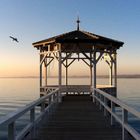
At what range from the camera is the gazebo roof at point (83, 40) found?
18.5m

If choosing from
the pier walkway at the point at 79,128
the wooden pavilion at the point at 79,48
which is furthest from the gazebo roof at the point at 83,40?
the pier walkway at the point at 79,128

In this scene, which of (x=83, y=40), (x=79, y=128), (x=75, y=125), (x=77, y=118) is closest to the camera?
(x=79, y=128)

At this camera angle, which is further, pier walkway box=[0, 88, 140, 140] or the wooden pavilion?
the wooden pavilion

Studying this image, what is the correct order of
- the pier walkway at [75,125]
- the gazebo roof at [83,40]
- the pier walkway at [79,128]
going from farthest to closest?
the gazebo roof at [83,40]
the pier walkway at [79,128]
the pier walkway at [75,125]

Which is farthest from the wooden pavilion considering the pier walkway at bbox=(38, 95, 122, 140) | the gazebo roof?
the pier walkway at bbox=(38, 95, 122, 140)

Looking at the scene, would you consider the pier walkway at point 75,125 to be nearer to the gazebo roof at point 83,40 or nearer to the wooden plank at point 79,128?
the wooden plank at point 79,128

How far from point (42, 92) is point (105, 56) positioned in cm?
464

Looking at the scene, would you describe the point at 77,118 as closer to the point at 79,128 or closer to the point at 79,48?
the point at 79,128

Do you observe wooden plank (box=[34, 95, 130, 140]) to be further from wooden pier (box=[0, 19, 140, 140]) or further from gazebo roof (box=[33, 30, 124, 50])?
gazebo roof (box=[33, 30, 124, 50])

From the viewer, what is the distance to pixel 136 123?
21562 mm

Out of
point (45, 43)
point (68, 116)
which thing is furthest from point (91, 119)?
point (45, 43)

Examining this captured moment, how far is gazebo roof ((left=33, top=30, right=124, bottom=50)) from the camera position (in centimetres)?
1847

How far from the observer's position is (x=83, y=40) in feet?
60.4

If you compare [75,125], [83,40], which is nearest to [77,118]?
[75,125]
